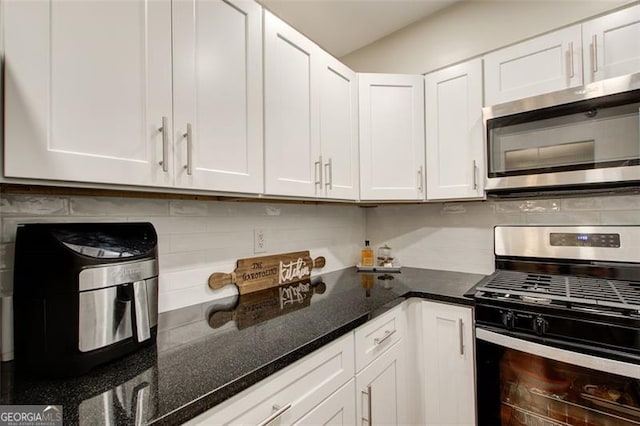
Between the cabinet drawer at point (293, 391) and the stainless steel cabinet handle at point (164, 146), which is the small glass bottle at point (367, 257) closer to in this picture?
the cabinet drawer at point (293, 391)

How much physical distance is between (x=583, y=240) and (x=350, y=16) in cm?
186

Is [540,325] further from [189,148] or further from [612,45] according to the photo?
[189,148]

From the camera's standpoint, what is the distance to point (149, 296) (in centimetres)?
92

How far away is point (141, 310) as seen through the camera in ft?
2.89

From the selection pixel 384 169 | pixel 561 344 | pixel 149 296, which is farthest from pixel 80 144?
pixel 561 344

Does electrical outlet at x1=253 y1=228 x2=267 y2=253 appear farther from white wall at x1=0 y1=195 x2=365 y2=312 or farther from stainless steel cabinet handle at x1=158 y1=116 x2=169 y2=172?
stainless steel cabinet handle at x1=158 y1=116 x2=169 y2=172

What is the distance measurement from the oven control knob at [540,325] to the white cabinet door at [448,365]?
10.0 inches

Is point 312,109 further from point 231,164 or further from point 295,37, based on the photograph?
point 231,164

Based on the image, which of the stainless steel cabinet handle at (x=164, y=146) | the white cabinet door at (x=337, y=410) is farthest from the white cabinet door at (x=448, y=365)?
the stainless steel cabinet handle at (x=164, y=146)

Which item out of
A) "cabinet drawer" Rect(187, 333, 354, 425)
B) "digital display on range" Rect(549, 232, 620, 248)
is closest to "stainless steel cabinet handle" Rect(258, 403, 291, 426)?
"cabinet drawer" Rect(187, 333, 354, 425)

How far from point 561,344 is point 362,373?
0.75 metres

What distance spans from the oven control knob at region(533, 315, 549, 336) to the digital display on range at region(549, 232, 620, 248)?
2.12 feet

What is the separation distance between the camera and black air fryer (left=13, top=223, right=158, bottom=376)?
2.44 feet

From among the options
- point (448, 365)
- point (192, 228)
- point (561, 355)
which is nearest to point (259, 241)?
point (192, 228)
